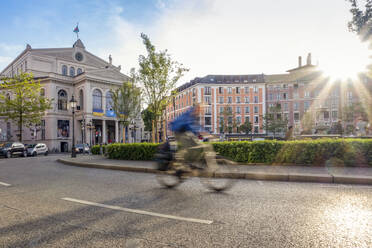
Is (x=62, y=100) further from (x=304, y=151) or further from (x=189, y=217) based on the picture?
(x=189, y=217)

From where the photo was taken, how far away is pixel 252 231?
318cm

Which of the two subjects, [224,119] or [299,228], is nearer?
[299,228]

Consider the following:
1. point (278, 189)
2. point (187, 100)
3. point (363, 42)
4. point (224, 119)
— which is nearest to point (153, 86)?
point (278, 189)

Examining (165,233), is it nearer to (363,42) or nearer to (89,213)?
Result: (89,213)

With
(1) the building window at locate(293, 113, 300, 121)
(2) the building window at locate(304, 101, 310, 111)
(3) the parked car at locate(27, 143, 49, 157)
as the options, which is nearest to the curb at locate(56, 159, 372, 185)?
(3) the parked car at locate(27, 143, 49, 157)

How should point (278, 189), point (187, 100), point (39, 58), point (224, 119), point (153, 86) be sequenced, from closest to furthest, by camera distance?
point (278, 189), point (153, 86), point (39, 58), point (224, 119), point (187, 100)

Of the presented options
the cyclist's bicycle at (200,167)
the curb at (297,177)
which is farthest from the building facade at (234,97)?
the cyclist's bicycle at (200,167)

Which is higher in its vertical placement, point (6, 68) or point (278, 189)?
point (6, 68)

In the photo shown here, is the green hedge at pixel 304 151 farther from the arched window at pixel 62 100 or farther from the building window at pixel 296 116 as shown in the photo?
the building window at pixel 296 116

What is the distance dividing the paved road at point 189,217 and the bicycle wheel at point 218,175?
0.77 ft

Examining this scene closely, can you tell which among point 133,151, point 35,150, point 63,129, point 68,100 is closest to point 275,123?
point 68,100

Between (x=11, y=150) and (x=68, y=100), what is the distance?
24524 millimetres

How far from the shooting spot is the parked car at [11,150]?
75.3 feet

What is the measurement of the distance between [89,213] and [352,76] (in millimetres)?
76676
